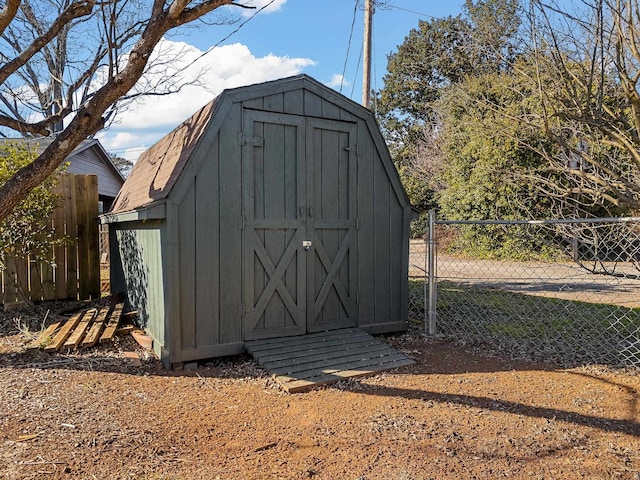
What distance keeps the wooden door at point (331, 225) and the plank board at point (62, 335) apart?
107 inches

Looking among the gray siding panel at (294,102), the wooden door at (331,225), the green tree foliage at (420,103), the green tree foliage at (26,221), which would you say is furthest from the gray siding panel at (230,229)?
the green tree foliage at (420,103)

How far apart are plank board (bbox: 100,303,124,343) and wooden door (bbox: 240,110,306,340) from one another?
1.76 m

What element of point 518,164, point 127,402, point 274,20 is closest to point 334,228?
point 127,402

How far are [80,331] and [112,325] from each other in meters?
0.40

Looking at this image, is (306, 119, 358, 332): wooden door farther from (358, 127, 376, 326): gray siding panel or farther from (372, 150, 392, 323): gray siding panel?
(372, 150, 392, 323): gray siding panel

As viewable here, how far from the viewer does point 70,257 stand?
23.4 feet

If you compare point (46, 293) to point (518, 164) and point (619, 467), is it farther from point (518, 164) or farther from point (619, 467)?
point (518, 164)

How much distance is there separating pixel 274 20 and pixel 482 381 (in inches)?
245

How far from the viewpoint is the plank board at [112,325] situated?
4.89 metres

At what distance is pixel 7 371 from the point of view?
400cm

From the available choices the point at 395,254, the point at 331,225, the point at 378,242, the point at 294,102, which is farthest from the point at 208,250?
the point at 395,254

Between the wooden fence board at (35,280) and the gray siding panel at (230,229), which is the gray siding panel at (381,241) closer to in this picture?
the gray siding panel at (230,229)

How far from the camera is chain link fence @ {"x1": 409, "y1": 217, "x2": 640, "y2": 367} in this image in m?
3.81

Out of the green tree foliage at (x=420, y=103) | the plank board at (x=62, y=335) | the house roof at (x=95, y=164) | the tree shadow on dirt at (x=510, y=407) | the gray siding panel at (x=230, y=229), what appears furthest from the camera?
the green tree foliage at (x=420, y=103)
